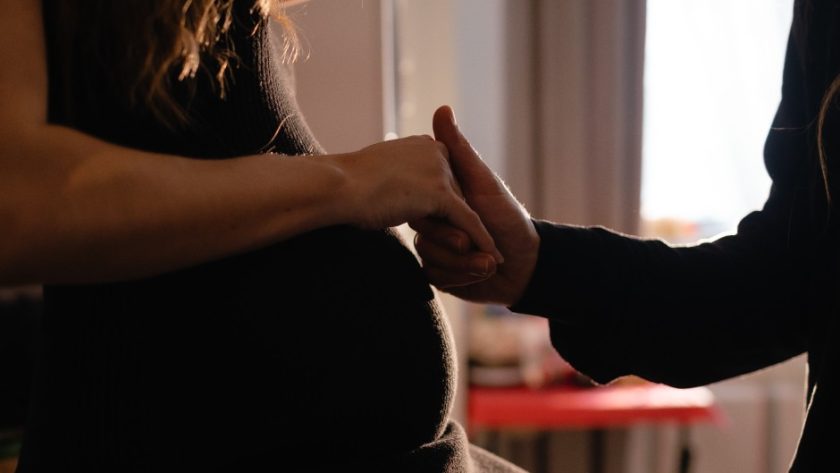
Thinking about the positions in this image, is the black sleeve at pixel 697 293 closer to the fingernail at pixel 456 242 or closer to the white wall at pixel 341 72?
A: the fingernail at pixel 456 242

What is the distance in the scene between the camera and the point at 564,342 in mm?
766

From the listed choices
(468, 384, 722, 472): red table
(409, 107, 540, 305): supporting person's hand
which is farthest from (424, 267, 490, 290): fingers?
(468, 384, 722, 472): red table

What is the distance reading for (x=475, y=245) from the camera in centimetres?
65

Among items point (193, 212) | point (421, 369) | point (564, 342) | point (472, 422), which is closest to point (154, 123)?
point (193, 212)

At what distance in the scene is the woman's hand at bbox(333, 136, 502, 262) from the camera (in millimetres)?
526

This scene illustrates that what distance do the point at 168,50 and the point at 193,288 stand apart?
16 cm

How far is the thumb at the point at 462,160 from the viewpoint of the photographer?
0.68 m

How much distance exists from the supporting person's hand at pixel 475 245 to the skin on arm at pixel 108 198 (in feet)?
0.62

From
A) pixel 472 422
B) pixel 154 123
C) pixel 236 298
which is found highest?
pixel 154 123

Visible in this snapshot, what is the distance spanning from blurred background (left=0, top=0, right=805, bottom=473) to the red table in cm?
8

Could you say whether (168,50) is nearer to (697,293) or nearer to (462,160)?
(462,160)

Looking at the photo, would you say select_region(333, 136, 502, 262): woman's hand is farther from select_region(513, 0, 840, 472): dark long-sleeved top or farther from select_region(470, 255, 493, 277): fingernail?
select_region(513, 0, 840, 472): dark long-sleeved top

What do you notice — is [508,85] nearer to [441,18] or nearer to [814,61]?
[441,18]

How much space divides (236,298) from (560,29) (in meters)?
1.85
